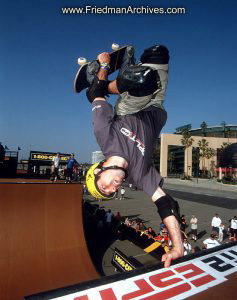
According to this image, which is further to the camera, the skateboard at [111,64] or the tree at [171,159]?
the tree at [171,159]

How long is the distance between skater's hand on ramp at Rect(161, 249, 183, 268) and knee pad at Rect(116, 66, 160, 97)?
63.0 inches

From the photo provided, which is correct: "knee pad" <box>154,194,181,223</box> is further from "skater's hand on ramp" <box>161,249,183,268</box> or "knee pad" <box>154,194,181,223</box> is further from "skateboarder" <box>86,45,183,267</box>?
"skater's hand on ramp" <box>161,249,183,268</box>

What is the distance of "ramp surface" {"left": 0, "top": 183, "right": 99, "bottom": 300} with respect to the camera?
6.73 meters

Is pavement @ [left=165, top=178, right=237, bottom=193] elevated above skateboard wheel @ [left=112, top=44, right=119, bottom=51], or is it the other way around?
skateboard wheel @ [left=112, top=44, right=119, bottom=51]

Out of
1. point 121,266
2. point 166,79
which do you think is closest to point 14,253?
point 121,266

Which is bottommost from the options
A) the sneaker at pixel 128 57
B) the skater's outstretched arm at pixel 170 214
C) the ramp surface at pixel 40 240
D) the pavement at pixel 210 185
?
the pavement at pixel 210 185

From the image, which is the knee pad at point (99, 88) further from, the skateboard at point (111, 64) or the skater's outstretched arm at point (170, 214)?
the skater's outstretched arm at point (170, 214)

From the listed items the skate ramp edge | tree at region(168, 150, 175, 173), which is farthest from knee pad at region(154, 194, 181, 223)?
tree at region(168, 150, 175, 173)

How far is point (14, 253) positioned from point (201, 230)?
1625cm

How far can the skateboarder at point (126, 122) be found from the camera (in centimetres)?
227

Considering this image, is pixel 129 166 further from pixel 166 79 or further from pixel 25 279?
pixel 25 279

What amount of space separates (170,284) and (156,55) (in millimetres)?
2182

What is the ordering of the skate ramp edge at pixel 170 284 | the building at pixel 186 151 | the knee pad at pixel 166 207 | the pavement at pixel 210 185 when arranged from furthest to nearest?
the building at pixel 186 151
the pavement at pixel 210 185
the knee pad at pixel 166 207
the skate ramp edge at pixel 170 284

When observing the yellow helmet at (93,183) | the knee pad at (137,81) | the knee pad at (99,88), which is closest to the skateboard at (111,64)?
the knee pad at (99,88)
